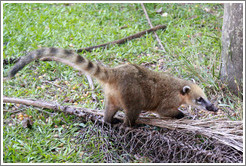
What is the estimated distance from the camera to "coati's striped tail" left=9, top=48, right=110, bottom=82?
11.2ft

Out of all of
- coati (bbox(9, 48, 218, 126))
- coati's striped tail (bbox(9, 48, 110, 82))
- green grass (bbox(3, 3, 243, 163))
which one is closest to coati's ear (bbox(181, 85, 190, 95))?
coati (bbox(9, 48, 218, 126))

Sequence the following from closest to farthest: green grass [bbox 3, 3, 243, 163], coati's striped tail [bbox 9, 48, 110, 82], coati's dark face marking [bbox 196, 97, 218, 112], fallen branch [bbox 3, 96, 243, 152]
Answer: coati's striped tail [bbox 9, 48, 110, 82] < fallen branch [bbox 3, 96, 243, 152] < green grass [bbox 3, 3, 243, 163] < coati's dark face marking [bbox 196, 97, 218, 112]

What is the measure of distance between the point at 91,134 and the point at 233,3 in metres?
2.80

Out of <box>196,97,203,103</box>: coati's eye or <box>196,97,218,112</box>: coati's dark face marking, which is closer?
<box>196,97,218,112</box>: coati's dark face marking

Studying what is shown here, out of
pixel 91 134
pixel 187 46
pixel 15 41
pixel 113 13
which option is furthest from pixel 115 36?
pixel 91 134

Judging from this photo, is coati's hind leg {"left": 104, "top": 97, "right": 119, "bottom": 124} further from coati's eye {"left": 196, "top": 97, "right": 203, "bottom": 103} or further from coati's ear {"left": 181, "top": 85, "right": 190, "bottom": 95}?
coati's eye {"left": 196, "top": 97, "right": 203, "bottom": 103}

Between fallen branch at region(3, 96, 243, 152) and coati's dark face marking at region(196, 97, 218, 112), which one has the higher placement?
coati's dark face marking at region(196, 97, 218, 112)

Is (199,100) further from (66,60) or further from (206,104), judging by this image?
(66,60)

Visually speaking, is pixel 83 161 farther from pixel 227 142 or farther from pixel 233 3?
pixel 233 3

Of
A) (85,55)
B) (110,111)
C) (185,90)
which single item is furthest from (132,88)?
(85,55)

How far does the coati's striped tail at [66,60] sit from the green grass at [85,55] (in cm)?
94

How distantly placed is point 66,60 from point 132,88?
0.90 meters

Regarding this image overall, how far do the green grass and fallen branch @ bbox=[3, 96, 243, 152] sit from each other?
0.16m

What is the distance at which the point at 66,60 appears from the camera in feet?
11.9
